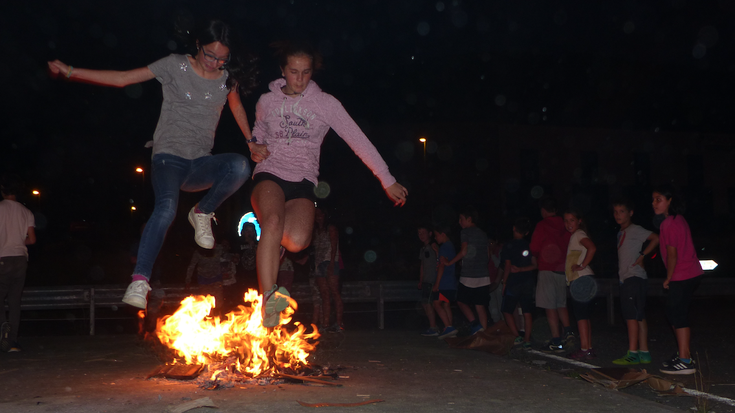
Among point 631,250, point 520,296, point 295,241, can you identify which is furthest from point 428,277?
point 295,241

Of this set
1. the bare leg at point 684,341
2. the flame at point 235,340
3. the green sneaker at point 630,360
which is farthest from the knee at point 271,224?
the green sneaker at point 630,360

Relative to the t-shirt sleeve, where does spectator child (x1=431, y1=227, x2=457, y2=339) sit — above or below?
below

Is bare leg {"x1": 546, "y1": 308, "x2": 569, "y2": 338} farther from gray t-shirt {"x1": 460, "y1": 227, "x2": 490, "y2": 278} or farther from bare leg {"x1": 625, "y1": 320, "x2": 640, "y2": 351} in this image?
bare leg {"x1": 625, "y1": 320, "x2": 640, "y2": 351}

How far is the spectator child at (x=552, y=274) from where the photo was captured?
25.2 feet

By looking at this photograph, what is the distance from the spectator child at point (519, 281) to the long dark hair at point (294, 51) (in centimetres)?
485

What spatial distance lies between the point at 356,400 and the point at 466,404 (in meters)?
0.80

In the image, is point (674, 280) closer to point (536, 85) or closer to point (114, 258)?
point (536, 85)

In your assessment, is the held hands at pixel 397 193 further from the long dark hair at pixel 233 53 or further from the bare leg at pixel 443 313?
the bare leg at pixel 443 313

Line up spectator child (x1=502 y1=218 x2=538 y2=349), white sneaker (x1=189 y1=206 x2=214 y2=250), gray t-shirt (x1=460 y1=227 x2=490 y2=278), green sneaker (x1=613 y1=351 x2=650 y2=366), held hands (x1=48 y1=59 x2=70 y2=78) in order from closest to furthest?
held hands (x1=48 y1=59 x2=70 y2=78), white sneaker (x1=189 y1=206 x2=214 y2=250), green sneaker (x1=613 y1=351 x2=650 y2=366), spectator child (x1=502 y1=218 x2=538 y2=349), gray t-shirt (x1=460 y1=227 x2=490 y2=278)

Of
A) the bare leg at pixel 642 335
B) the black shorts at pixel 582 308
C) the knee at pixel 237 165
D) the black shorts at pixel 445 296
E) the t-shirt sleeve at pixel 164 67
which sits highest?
the t-shirt sleeve at pixel 164 67

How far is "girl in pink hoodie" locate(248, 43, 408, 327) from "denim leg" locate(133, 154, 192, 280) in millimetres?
599

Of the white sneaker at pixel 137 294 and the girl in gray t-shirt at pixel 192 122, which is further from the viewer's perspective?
the girl in gray t-shirt at pixel 192 122

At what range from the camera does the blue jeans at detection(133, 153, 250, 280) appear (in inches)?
159

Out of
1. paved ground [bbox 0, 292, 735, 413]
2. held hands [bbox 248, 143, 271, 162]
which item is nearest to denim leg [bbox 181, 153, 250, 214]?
held hands [bbox 248, 143, 271, 162]
